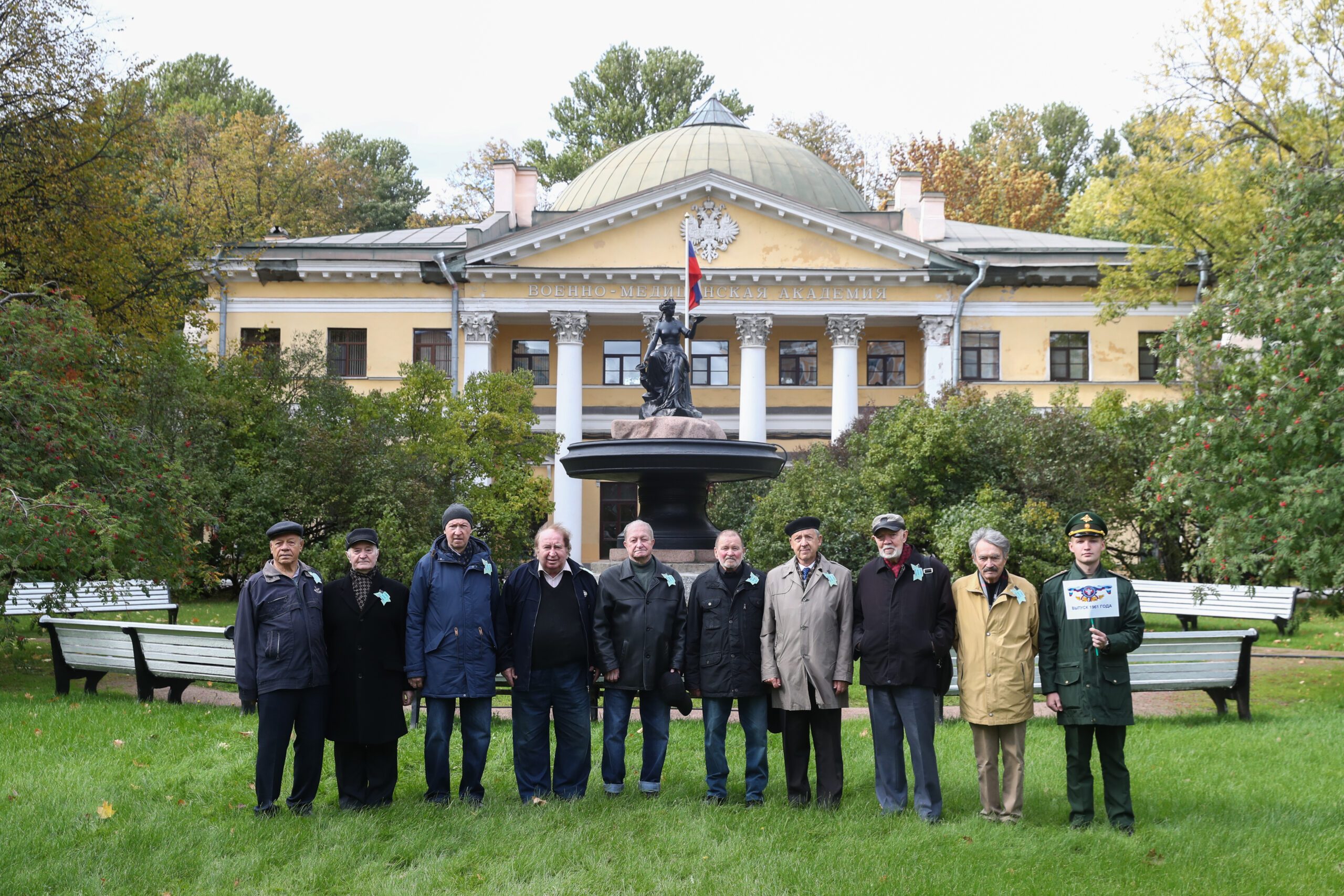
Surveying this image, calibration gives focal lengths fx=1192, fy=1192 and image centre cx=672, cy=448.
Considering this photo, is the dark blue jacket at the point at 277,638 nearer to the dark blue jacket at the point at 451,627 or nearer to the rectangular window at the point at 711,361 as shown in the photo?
the dark blue jacket at the point at 451,627

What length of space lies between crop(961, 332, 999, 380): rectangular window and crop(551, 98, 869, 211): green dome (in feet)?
23.5

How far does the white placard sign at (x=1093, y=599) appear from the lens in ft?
22.2

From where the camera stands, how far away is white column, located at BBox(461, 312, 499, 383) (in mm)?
35406

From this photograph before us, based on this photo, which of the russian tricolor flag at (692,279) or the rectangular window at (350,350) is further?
the rectangular window at (350,350)

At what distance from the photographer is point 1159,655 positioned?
10156 millimetres

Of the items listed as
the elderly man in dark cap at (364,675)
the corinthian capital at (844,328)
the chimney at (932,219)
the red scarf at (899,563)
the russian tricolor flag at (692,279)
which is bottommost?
the elderly man in dark cap at (364,675)

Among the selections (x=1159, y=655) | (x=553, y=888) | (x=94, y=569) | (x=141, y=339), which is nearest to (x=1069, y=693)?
(x=553, y=888)

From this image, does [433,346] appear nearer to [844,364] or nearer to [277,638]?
[844,364]

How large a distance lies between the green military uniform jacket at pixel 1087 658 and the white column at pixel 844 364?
92.3 ft

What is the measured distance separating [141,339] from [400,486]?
5.71 m

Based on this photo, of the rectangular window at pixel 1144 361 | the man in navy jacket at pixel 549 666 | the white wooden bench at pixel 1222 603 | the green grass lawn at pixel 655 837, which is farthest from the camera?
the rectangular window at pixel 1144 361

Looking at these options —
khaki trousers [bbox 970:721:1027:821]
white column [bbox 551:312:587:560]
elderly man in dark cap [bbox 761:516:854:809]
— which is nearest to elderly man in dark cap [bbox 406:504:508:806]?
elderly man in dark cap [bbox 761:516:854:809]

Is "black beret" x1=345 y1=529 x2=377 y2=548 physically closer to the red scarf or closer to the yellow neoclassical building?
the red scarf

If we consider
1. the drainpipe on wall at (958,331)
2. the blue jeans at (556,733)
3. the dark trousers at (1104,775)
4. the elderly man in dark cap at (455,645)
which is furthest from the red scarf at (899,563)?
the drainpipe on wall at (958,331)
